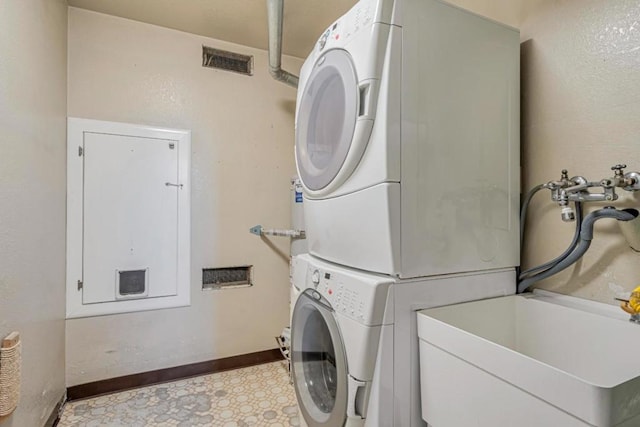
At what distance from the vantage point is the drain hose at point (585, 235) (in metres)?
0.95

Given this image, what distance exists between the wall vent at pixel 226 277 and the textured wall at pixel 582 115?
1.79m

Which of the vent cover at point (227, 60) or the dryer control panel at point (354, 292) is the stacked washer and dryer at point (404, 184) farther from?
the vent cover at point (227, 60)

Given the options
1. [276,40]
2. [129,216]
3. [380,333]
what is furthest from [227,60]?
[380,333]

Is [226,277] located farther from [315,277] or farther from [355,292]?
[355,292]

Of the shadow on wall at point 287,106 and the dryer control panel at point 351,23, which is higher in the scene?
the shadow on wall at point 287,106

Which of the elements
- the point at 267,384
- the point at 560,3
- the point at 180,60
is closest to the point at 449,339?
the point at 560,3

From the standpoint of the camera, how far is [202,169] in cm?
226

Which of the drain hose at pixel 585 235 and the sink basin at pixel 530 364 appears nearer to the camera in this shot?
the sink basin at pixel 530 364

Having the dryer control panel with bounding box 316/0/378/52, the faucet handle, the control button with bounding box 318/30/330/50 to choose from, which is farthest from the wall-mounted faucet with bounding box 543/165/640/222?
the control button with bounding box 318/30/330/50

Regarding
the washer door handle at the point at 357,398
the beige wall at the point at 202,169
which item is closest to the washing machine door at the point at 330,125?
the washer door handle at the point at 357,398

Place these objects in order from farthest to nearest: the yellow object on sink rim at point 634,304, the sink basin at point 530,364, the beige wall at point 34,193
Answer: the beige wall at point 34,193 → the yellow object on sink rim at point 634,304 → the sink basin at point 530,364

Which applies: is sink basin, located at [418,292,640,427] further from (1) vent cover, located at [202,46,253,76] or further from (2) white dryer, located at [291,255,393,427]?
(1) vent cover, located at [202,46,253,76]

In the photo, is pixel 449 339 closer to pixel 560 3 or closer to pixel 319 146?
pixel 319 146

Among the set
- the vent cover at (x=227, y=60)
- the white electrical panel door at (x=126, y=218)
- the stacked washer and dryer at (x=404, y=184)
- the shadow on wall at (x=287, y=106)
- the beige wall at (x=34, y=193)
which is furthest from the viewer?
the shadow on wall at (x=287, y=106)
